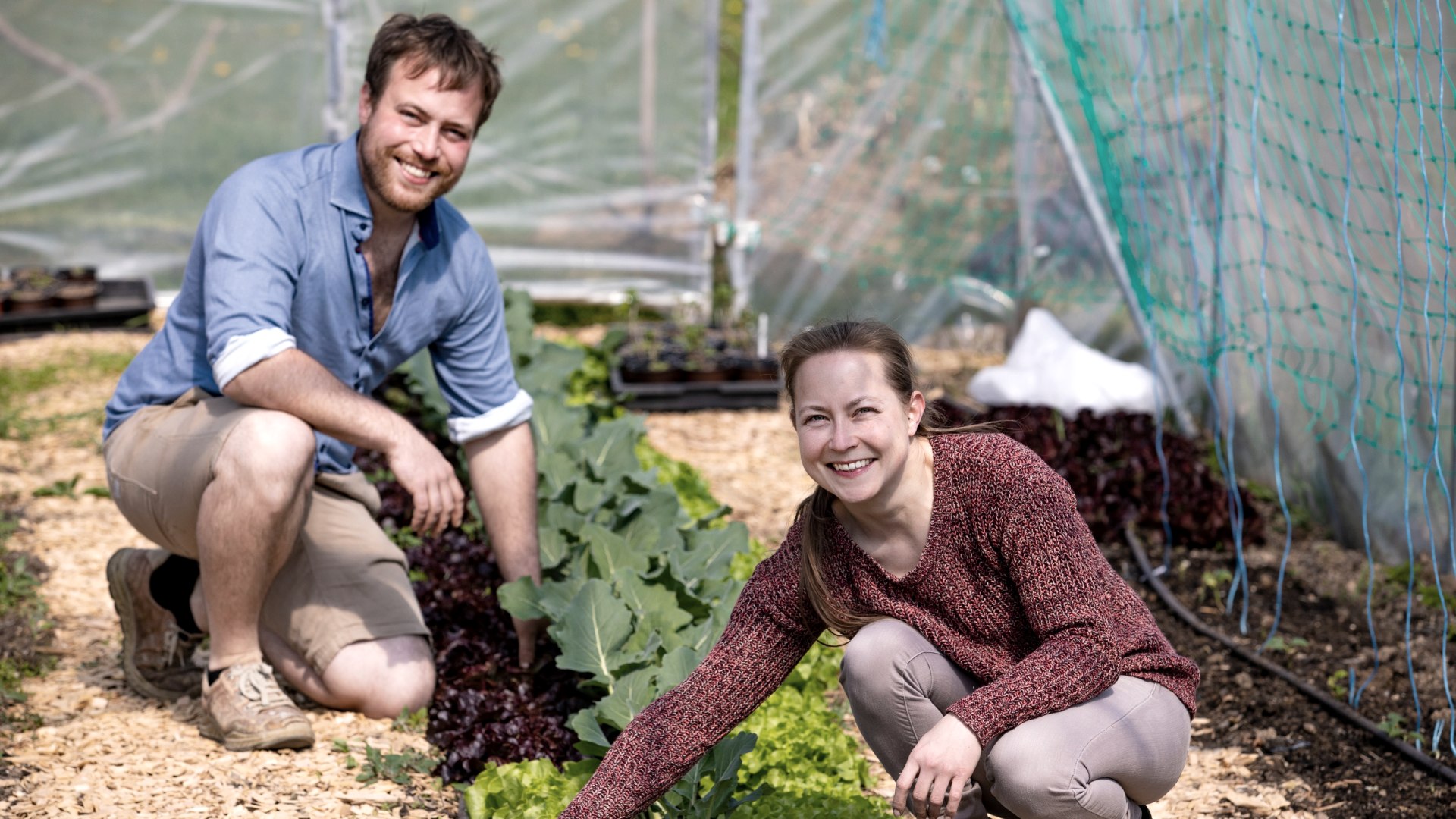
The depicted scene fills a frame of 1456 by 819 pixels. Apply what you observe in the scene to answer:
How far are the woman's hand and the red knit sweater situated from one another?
Answer: 0.10ft

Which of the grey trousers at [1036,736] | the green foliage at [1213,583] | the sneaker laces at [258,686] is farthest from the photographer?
the green foliage at [1213,583]

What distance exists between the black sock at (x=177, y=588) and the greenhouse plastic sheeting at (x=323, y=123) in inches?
179

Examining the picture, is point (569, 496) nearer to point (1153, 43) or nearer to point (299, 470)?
point (299, 470)

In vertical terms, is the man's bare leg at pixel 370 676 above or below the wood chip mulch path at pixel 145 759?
above

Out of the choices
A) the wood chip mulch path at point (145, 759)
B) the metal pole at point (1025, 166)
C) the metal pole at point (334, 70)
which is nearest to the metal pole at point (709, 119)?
the metal pole at point (1025, 166)

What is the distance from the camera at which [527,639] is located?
10.4 feet

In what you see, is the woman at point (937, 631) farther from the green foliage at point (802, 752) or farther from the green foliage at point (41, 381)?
the green foliage at point (41, 381)

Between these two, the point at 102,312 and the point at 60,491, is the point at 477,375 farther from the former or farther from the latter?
the point at 102,312

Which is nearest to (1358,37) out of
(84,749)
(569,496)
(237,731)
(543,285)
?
(569,496)

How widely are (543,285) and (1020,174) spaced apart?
277 cm

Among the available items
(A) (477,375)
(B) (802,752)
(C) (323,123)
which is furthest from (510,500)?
(C) (323,123)

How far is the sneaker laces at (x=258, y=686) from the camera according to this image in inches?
Result: 114

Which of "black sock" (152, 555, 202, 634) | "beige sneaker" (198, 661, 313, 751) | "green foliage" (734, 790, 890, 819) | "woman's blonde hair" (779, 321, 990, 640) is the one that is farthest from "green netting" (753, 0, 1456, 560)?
"black sock" (152, 555, 202, 634)

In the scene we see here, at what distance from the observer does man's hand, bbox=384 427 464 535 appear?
2.70 metres
